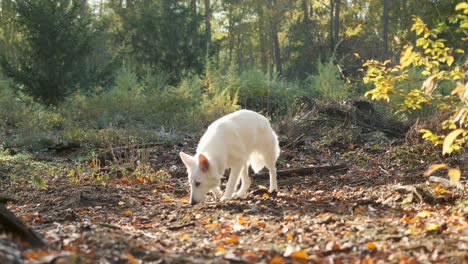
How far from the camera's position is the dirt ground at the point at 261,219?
3.56 meters

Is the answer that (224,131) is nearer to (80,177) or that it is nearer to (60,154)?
(80,177)

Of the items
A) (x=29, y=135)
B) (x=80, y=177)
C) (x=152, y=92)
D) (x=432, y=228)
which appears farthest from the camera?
(x=152, y=92)

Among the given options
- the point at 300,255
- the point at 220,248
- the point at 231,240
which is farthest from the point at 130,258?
the point at 300,255

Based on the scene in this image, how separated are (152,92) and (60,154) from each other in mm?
6913

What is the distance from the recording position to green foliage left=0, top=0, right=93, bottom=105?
17.5 metres

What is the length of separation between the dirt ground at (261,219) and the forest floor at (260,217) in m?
0.01

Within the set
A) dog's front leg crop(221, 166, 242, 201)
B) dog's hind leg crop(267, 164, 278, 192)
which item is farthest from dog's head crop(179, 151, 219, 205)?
dog's hind leg crop(267, 164, 278, 192)

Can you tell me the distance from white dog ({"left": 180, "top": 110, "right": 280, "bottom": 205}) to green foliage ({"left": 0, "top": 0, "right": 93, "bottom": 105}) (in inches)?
480

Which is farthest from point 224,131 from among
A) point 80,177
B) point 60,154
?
point 60,154

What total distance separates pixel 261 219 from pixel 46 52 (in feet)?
48.1

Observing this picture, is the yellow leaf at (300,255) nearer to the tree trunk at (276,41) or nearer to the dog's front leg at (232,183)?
the dog's front leg at (232,183)

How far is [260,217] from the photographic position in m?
5.22

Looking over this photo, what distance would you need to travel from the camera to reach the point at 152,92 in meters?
17.4

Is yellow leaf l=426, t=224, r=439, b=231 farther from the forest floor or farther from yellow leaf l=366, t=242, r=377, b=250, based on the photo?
yellow leaf l=366, t=242, r=377, b=250
